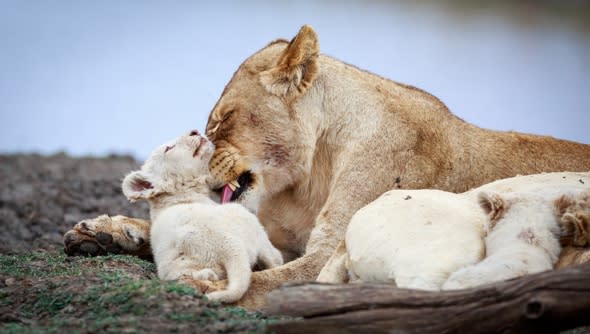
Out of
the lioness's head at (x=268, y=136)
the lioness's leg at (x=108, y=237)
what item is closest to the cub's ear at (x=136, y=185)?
the lioness's leg at (x=108, y=237)

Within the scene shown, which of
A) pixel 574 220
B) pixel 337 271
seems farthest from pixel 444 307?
pixel 337 271

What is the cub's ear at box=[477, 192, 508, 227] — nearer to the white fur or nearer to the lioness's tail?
the white fur

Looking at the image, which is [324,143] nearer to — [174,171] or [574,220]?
[174,171]

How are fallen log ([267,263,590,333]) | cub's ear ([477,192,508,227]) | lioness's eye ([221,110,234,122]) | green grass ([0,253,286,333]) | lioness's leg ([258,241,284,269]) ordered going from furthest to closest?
lioness's eye ([221,110,234,122]) → lioness's leg ([258,241,284,269]) → cub's ear ([477,192,508,227]) → green grass ([0,253,286,333]) → fallen log ([267,263,590,333])

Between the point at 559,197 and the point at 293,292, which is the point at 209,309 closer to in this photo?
the point at 293,292

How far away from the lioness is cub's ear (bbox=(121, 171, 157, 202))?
29 cm

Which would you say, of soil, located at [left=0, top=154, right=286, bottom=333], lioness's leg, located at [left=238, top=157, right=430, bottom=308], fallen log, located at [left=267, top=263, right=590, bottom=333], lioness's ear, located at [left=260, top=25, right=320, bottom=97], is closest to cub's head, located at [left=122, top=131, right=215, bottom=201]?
soil, located at [left=0, top=154, right=286, bottom=333]

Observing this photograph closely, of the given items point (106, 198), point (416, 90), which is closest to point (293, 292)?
point (416, 90)

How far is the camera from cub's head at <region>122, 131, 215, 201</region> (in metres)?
7.17

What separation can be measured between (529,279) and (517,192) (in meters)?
1.31

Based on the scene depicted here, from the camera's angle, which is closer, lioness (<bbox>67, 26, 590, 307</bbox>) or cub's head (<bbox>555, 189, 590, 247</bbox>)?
cub's head (<bbox>555, 189, 590, 247</bbox>)

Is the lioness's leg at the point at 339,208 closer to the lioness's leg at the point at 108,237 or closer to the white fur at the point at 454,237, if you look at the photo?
the white fur at the point at 454,237

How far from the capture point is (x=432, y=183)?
689cm

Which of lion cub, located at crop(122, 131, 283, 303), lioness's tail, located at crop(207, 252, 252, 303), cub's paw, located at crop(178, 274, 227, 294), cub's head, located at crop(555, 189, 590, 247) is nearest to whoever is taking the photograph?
cub's head, located at crop(555, 189, 590, 247)
